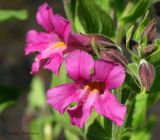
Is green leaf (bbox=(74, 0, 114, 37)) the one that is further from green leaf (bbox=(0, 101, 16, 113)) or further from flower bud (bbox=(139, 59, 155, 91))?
green leaf (bbox=(0, 101, 16, 113))

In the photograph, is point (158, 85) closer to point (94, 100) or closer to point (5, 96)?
point (94, 100)

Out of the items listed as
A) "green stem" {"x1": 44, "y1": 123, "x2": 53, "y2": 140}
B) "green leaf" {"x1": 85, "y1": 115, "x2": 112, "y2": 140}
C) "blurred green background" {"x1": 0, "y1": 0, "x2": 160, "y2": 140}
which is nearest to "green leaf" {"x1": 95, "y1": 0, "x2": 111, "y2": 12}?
"green leaf" {"x1": 85, "y1": 115, "x2": 112, "y2": 140}

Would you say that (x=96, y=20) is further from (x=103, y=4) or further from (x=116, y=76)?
(x=116, y=76)

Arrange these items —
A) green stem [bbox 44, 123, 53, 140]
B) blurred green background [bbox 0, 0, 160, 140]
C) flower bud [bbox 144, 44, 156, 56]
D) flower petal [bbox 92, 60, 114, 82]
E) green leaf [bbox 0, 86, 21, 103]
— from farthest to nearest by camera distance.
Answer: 1. blurred green background [bbox 0, 0, 160, 140]
2. green stem [bbox 44, 123, 53, 140]
3. green leaf [bbox 0, 86, 21, 103]
4. flower bud [bbox 144, 44, 156, 56]
5. flower petal [bbox 92, 60, 114, 82]

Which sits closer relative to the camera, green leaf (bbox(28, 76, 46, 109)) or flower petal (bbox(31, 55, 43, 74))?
flower petal (bbox(31, 55, 43, 74))

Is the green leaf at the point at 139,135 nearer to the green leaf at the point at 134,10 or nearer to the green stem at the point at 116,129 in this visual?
the green stem at the point at 116,129

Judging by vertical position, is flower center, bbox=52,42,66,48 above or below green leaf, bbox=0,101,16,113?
above

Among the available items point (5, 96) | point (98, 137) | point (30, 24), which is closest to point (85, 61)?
point (98, 137)
